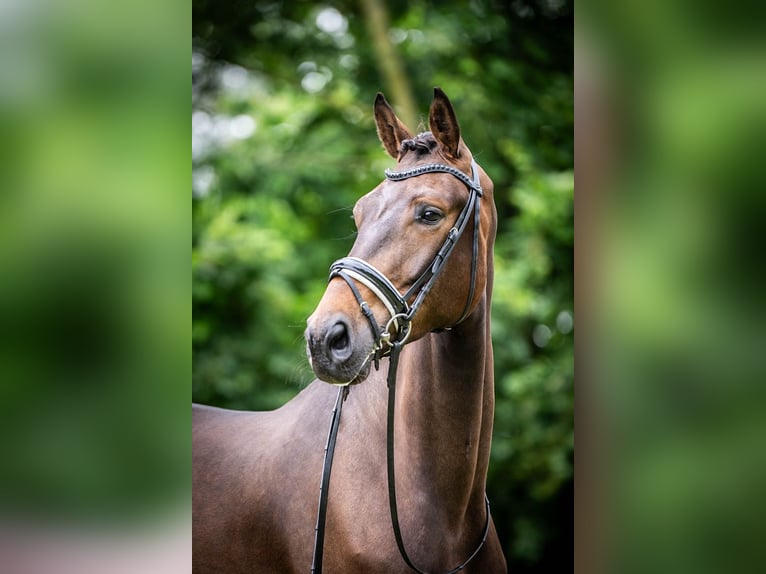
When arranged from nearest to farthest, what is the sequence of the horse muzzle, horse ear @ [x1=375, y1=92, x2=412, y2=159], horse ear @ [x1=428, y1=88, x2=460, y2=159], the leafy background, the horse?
the horse muzzle
the horse
horse ear @ [x1=428, y1=88, x2=460, y2=159]
horse ear @ [x1=375, y1=92, x2=412, y2=159]
the leafy background

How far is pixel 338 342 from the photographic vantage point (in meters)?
1.74

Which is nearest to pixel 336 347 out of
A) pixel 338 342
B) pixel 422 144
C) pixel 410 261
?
pixel 338 342

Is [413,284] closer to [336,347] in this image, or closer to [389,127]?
[336,347]

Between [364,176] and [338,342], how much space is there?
1.87 m

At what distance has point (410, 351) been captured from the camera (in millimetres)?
2117

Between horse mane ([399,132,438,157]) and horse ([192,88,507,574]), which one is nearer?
horse ([192,88,507,574])

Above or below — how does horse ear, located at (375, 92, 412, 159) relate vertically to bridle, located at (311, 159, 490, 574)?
above

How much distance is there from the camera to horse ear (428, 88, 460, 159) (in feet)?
6.31

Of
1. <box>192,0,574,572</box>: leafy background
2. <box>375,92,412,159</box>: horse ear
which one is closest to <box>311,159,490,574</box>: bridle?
<box>375,92,412,159</box>: horse ear

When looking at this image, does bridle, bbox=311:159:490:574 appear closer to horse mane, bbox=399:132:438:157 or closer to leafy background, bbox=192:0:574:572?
horse mane, bbox=399:132:438:157
